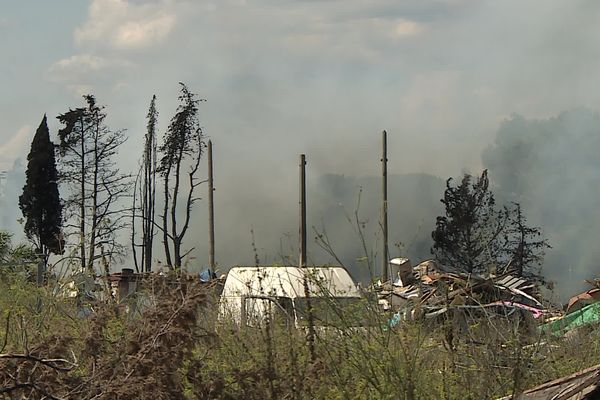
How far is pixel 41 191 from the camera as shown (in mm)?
41438

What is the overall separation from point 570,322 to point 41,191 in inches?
1307

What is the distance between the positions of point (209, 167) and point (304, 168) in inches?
239

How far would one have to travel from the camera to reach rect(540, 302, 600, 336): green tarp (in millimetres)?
10183

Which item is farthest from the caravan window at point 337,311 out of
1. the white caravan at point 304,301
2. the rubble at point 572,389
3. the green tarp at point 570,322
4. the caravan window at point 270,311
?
the green tarp at point 570,322

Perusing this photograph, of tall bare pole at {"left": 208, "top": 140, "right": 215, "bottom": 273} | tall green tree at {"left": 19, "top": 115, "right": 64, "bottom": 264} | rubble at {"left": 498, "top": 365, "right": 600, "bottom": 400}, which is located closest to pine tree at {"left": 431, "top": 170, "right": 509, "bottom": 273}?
tall bare pole at {"left": 208, "top": 140, "right": 215, "bottom": 273}

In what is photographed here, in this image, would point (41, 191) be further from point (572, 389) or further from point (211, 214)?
point (572, 389)

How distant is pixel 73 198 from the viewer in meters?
38.7

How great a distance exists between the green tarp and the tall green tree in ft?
104

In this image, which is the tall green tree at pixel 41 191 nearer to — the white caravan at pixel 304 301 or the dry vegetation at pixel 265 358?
the white caravan at pixel 304 301

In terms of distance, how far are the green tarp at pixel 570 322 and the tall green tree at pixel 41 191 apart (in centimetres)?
3171

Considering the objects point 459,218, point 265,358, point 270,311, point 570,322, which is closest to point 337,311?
point 265,358

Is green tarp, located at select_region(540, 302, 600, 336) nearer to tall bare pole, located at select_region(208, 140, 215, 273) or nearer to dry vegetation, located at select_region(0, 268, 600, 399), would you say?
dry vegetation, located at select_region(0, 268, 600, 399)

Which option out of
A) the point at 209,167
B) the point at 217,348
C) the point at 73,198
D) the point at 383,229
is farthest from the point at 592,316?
the point at 73,198

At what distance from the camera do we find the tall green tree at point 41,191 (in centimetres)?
4112
